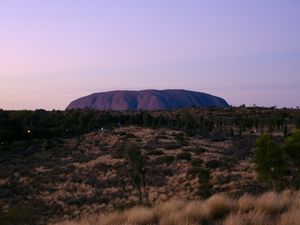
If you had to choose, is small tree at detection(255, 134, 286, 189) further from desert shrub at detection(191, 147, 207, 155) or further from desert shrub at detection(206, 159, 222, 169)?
desert shrub at detection(191, 147, 207, 155)

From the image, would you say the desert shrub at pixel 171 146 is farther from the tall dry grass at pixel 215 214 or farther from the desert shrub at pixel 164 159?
the tall dry grass at pixel 215 214

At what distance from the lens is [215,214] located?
9.16m

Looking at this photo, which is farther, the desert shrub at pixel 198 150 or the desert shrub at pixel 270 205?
the desert shrub at pixel 198 150

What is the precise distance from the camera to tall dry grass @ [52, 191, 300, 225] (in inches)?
312

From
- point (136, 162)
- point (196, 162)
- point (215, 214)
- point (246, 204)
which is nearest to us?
point (215, 214)

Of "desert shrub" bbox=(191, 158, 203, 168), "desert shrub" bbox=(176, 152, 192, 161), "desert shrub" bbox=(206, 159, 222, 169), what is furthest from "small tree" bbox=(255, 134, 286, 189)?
"desert shrub" bbox=(176, 152, 192, 161)

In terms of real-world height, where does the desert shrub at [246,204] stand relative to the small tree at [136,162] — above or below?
above

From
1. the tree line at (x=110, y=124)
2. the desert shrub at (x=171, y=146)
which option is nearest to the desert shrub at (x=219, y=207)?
the desert shrub at (x=171, y=146)

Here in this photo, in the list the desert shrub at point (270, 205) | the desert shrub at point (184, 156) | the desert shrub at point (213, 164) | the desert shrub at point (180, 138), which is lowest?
the desert shrub at point (213, 164)

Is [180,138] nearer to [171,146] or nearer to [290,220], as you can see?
[171,146]

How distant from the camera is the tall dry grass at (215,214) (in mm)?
7926

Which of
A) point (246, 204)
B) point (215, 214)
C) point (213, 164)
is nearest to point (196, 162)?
point (213, 164)

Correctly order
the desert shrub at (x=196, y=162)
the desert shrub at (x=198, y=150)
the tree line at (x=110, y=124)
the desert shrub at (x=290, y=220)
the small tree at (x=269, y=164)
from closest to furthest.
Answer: the desert shrub at (x=290, y=220), the small tree at (x=269, y=164), the desert shrub at (x=196, y=162), the desert shrub at (x=198, y=150), the tree line at (x=110, y=124)

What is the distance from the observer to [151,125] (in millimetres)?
94875
